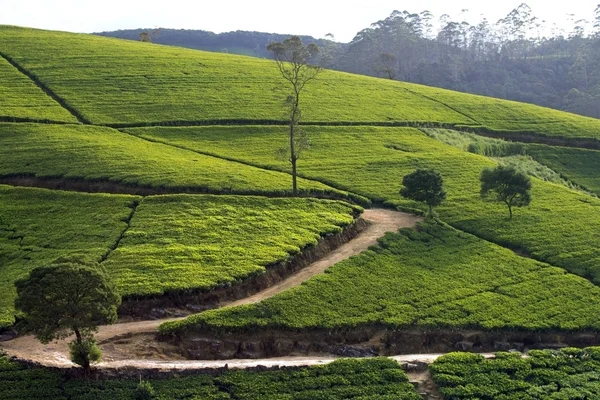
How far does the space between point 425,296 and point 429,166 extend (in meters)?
28.4

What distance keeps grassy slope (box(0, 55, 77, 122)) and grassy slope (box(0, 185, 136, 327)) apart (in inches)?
842

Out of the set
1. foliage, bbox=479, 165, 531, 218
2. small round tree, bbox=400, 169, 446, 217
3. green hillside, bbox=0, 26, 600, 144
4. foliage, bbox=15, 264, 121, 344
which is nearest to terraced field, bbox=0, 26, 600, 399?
Answer: green hillside, bbox=0, 26, 600, 144

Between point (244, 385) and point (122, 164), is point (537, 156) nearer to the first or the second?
point (122, 164)

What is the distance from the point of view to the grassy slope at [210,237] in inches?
1557

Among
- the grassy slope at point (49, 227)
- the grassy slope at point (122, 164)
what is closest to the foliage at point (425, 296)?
the grassy slope at point (49, 227)

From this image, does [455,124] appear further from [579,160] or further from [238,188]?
[238,188]

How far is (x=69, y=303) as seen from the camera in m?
29.6

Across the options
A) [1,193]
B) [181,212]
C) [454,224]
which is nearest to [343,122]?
[454,224]

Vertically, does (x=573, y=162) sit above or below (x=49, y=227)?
above

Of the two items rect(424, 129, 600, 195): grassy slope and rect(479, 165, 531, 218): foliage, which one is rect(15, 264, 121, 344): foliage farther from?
rect(424, 129, 600, 195): grassy slope

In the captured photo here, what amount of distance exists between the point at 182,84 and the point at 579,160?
51957 mm

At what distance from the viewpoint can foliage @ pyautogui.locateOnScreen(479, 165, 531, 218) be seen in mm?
54656

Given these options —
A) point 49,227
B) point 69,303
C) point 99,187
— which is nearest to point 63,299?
point 69,303

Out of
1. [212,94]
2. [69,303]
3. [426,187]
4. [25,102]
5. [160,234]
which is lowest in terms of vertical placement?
[160,234]
